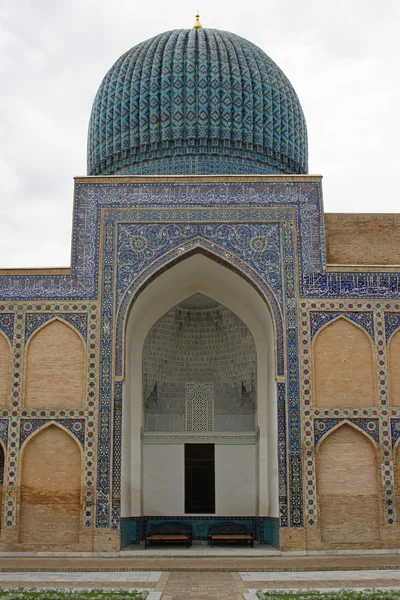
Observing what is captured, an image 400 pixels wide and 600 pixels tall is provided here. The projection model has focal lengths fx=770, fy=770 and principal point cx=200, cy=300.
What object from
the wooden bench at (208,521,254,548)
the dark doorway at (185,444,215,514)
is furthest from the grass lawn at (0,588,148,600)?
the dark doorway at (185,444,215,514)

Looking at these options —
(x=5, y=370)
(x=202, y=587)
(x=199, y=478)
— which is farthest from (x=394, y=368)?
(x=5, y=370)

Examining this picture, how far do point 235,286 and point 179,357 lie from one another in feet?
4.43

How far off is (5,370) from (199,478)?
8.97ft

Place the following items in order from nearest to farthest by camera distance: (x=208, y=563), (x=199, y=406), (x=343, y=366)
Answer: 1. (x=208, y=563)
2. (x=343, y=366)
3. (x=199, y=406)

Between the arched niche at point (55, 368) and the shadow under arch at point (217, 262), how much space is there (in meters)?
0.42

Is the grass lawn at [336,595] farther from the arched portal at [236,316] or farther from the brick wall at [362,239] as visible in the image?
the brick wall at [362,239]

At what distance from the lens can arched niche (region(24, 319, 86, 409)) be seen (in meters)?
7.83

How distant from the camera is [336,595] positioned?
4711mm

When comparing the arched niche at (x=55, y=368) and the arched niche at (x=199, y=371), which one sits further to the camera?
the arched niche at (x=199, y=371)

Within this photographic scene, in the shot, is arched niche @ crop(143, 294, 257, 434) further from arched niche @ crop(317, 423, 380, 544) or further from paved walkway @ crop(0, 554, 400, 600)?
paved walkway @ crop(0, 554, 400, 600)

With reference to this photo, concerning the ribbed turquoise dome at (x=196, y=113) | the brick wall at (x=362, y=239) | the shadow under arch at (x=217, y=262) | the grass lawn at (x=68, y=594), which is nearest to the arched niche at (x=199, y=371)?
the shadow under arch at (x=217, y=262)

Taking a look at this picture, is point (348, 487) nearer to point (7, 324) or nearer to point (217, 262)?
point (217, 262)

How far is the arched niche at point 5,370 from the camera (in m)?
7.87

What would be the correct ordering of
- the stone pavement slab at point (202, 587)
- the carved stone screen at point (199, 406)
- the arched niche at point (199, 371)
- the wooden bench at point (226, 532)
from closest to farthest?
Result: 1. the stone pavement slab at point (202, 587)
2. the wooden bench at point (226, 532)
3. the arched niche at point (199, 371)
4. the carved stone screen at point (199, 406)
